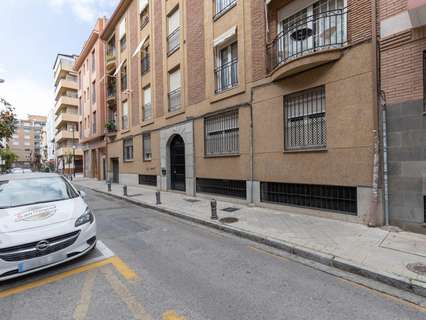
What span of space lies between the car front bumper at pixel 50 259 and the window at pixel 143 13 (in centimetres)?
1610

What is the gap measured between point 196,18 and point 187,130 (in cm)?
535

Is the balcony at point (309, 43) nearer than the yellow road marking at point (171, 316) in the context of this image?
No

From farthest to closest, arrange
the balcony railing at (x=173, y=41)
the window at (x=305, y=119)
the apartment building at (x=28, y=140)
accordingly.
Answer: the apartment building at (x=28, y=140) < the balcony railing at (x=173, y=41) < the window at (x=305, y=119)

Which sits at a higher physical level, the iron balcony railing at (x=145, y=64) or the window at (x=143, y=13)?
the window at (x=143, y=13)

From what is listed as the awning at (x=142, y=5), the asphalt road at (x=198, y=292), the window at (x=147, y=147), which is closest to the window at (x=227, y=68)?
the window at (x=147, y=147)

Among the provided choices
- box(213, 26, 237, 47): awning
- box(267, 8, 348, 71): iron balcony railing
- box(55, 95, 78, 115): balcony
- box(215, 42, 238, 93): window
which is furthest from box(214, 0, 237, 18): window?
box(55, 95, 78, 115): balcony

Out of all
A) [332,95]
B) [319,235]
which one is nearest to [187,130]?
[332,95]

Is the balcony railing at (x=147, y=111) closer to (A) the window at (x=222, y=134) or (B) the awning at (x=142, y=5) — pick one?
(A) the window at (x=222, y=134)

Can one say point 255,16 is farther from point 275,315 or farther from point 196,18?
point 275,315

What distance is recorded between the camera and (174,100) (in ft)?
46.0

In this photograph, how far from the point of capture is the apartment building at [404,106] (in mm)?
5484

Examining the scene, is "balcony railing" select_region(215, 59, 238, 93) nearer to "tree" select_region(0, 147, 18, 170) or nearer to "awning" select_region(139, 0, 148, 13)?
"awning" select_region(139, 0, 148, 13)

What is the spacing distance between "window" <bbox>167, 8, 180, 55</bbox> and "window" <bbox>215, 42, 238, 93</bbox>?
12.1ft

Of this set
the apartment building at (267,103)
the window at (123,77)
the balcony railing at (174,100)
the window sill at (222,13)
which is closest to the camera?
the apartment building at (267,103)
